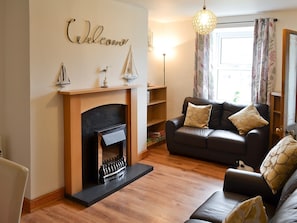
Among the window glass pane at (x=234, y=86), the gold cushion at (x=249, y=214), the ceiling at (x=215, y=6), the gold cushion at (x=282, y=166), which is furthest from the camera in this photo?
the window glass pane at (x=234, y=86)

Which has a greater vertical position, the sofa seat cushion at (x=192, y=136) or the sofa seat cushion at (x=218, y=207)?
the sofa seat cushion at (x=192, y=136)

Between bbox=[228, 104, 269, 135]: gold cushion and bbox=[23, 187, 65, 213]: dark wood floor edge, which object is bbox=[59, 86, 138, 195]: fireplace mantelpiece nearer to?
bbox=[23, 187, 65, 213]: dark wood floor edge

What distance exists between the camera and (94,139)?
3844 millimetres

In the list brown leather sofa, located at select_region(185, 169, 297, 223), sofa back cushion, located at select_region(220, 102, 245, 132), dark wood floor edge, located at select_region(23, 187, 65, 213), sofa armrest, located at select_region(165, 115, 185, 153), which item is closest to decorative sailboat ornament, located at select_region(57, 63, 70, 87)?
dark wood floor edge, located at select_region(23, 187, 65, 213)

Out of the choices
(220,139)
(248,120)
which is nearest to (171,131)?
(220,139)

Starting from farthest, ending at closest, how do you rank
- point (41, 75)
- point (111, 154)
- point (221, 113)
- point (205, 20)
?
point (221, 113), point (111, 154), point (205, 20), point (41, 75)

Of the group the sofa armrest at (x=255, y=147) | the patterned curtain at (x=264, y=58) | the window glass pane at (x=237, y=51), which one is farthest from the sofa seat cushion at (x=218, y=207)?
the window glass pane at (x=237, y=51)

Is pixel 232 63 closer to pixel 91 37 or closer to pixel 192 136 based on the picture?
pixel 192 136

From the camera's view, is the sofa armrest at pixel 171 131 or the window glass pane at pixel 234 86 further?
the window glass pane at pixel 234 86

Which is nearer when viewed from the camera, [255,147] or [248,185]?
[248,185]

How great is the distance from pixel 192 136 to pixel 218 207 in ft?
8.15

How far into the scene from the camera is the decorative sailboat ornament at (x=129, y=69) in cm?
434

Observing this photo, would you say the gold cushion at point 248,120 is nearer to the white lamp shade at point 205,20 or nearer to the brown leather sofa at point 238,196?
the white lamp shade at point 205,20

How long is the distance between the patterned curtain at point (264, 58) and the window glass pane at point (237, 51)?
1.28ft
